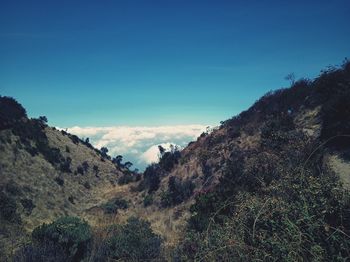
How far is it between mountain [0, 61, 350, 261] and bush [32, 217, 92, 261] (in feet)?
0.16

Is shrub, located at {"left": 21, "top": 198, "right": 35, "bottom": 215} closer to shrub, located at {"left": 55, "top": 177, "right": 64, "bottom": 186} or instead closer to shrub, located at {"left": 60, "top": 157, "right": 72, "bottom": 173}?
shrub, located at {"left": 55, "top": 177, "right": 64, "bottom": 186}

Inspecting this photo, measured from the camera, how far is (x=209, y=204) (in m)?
18.0

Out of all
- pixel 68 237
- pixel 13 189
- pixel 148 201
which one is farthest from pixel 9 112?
pixel 68 237

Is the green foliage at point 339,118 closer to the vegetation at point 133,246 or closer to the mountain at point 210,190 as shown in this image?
the mountain at point 210,190

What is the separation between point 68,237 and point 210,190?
11392mm

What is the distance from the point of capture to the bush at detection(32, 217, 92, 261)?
12266 millimetres

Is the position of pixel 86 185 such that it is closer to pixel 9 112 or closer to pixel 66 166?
pixel 66 166

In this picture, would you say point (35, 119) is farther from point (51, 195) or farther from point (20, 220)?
point (20, 220)

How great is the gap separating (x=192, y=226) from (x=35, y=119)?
46.9m

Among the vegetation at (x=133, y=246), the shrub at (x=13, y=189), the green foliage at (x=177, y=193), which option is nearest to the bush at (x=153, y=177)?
the green foliage at (x=177, y=193)

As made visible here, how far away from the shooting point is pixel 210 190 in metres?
22.0

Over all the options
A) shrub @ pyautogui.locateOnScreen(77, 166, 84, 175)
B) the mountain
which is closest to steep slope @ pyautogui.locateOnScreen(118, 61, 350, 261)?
the mountain

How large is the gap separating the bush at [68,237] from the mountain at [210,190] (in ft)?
0.16

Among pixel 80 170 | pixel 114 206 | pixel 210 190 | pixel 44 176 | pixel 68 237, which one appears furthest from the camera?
pixel 80 170
